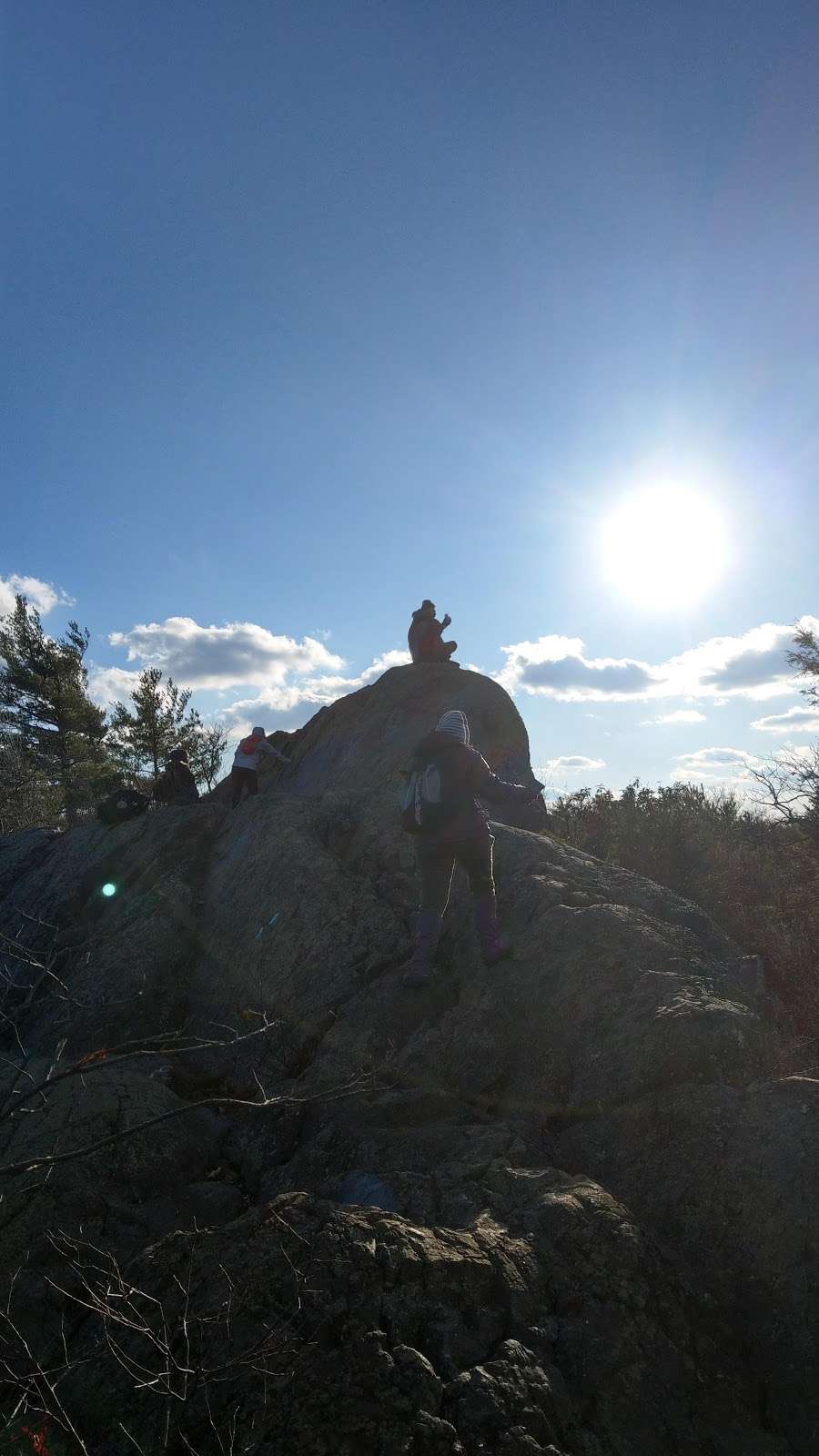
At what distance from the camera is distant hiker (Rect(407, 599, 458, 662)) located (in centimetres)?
1481

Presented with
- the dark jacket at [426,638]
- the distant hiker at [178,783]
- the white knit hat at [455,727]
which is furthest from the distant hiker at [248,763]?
the white knit hat at [455,727]

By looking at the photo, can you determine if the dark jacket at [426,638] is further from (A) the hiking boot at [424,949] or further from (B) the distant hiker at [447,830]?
(A) the hiking boot at [424,949]

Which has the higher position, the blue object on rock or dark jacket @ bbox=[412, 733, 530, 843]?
dark jacket @ bbox=[412, 733, 530, 843]

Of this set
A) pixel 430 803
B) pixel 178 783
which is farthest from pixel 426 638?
pixel 430 803

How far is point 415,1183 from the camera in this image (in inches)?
146

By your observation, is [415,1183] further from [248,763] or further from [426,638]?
[426,638]

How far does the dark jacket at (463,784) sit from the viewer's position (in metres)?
6.27

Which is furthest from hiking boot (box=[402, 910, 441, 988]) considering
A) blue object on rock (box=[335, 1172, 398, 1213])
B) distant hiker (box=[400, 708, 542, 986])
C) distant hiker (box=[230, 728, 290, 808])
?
distant hiker (box=[230, 728, 290, 808])

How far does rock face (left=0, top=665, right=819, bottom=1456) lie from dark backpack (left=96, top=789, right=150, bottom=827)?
5.02 meters

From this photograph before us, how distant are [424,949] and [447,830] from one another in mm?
933

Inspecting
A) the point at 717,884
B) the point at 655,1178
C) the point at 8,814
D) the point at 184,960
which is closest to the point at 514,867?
the point at 655,1178

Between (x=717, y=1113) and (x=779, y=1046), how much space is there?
2.89 feet

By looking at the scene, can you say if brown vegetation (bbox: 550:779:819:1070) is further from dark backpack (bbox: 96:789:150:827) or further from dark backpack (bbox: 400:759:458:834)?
dark backpack (bbox: 96:789:150:827)

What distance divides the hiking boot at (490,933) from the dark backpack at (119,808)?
345 inches
